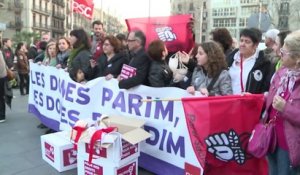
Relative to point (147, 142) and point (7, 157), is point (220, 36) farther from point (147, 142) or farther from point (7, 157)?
point (7, 157)

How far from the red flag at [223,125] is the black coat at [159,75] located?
95cm

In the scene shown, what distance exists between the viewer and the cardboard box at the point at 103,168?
3535mm

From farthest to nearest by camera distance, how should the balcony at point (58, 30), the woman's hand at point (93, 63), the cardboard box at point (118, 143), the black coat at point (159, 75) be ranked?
the balcony at point (58, 30), the woman's hand at point (93, 63), the black coat at point (159, 75), the cardboard box at point (118, 143)

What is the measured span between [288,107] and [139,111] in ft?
6.28

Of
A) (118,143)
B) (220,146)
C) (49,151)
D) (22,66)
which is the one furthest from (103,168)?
(22,66)

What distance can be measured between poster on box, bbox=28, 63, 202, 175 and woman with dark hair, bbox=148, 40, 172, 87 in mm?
148

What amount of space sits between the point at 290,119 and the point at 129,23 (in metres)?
4.26

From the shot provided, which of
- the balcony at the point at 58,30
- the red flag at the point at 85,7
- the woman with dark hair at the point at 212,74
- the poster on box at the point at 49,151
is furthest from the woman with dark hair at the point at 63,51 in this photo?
the balcony at the point at 58,30

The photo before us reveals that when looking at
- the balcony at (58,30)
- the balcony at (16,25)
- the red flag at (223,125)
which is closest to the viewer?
the red flag at (223,125)

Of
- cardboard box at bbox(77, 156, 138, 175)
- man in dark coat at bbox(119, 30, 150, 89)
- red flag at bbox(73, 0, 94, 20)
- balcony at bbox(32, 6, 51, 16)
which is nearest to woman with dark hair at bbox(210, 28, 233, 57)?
man in dark coat at bbox(119, 30, 150, 89)

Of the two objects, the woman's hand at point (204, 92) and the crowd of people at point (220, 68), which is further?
the woman's hand at point (204, 92)

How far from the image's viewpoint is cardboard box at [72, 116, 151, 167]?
345 centimetres

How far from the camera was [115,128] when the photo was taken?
3576 millimetres

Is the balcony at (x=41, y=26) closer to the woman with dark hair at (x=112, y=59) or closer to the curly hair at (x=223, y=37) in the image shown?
the woman with dark hair at (x=112, y=59)
